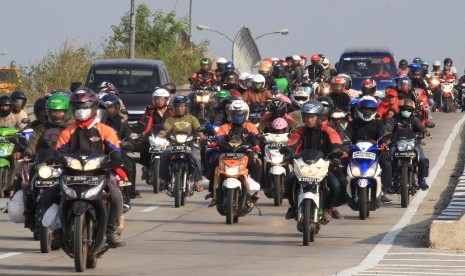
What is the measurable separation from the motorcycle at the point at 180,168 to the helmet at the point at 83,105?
27.2 ft

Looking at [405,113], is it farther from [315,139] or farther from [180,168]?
[315,139]

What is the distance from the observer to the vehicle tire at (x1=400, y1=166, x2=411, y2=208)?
24.8m

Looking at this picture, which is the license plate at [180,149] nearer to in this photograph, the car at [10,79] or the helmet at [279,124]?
the helmet at [279,124]

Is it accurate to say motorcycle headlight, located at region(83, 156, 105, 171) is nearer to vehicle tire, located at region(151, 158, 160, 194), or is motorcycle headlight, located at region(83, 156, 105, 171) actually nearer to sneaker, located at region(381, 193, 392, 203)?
sneaker, located at region(381, 193, 392, 203)

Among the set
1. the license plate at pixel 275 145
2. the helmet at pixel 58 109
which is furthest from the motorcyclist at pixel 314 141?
the license plate at pixel 275 145

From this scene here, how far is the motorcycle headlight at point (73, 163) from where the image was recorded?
15.9 meters

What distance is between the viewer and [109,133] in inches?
652

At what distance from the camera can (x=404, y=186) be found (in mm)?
24812

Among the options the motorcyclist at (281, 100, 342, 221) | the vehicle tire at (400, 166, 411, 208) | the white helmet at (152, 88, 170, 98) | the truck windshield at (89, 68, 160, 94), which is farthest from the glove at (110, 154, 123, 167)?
the truck windshield at (89, 68, 160, 94)

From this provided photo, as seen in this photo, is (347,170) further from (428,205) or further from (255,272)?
(255,272)

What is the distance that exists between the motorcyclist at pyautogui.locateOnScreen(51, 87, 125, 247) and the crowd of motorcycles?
0.45 ft

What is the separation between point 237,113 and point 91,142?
23.6 feet

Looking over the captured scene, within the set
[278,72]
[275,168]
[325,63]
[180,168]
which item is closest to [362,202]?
[275,168]

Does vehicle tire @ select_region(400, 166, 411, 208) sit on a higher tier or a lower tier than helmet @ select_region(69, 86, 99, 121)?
lower
